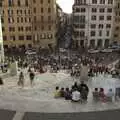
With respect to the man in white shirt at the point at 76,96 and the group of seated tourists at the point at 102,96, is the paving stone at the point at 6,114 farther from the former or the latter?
the group of seated tourists at the point at 102,96

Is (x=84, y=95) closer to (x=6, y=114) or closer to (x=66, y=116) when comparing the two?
(x=66, y=116)

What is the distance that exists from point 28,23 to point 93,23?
20102 millimetres

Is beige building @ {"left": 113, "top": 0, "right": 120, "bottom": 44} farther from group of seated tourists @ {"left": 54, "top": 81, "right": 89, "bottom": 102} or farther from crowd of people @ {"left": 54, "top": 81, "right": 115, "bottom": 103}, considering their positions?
group of seated tourists @ {"left": 54, "top": 81, "right": 89, "bottom": 102}

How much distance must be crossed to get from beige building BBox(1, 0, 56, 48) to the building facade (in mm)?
8249

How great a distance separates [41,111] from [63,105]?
7.44 ft

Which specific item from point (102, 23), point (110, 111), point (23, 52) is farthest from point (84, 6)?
point (110, 111)

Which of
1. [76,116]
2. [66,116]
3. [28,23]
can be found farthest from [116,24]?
[66,116]

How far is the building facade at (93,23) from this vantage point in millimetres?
85750

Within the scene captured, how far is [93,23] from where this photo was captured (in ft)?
288

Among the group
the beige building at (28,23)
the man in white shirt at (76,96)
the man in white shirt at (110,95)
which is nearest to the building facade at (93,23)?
the beige building at (28,23)

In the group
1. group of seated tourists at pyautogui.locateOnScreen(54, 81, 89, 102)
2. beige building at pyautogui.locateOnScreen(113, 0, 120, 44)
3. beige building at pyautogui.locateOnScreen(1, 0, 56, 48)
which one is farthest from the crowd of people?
beige building at pyautogui.locateOnScreen(113, 0, 120, 44)

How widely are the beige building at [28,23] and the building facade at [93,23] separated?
825 centimetres

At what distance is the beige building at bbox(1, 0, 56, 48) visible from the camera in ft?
259

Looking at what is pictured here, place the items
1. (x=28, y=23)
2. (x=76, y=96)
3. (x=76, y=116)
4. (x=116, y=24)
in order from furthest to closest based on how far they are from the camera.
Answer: (x=116, y=24)
(x=28, y=23)
(x=76, y=96)
(x=76, y=116)
